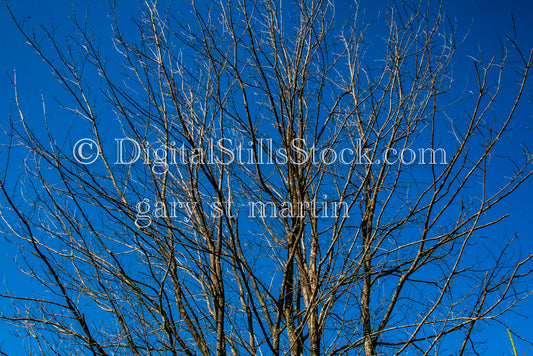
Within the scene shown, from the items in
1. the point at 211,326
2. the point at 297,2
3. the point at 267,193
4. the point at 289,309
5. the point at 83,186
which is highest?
the point at 297,2

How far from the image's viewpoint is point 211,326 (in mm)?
2322

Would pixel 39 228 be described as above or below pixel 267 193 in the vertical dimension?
below

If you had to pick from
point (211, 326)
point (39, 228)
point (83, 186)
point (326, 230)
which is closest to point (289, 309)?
point (211, 326)

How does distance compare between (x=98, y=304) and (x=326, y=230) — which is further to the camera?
(x=326, y=230)

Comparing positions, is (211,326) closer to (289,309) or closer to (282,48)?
(289,309)

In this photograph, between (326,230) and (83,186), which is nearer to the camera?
(83,186)

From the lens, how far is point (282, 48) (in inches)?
112

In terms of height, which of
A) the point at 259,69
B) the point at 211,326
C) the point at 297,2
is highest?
the point at 297,2

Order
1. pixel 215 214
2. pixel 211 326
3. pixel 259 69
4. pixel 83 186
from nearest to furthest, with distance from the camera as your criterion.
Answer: pixel 83 186
pixel 211 326
pixel 259 69
pixel 215 214

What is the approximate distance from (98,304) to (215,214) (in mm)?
870

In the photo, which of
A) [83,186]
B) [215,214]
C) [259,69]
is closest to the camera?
[83,186]

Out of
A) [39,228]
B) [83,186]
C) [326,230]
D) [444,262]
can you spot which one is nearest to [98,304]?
[39,228]

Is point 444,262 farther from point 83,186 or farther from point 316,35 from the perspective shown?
point 83,186

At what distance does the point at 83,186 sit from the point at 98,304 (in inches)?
30.0
